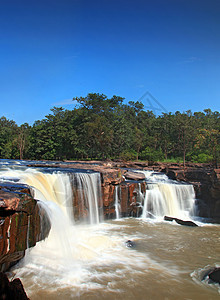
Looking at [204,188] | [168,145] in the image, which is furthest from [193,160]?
[204,188]

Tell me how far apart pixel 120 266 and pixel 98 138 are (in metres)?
26.6

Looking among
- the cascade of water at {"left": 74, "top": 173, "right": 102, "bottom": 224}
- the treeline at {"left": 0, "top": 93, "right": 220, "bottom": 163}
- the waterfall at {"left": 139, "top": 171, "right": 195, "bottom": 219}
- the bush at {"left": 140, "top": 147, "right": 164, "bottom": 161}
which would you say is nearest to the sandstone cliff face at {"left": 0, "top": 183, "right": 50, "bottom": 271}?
the cascade of water at {"left": 74, "top": 173, "right": 102, "bottom": 224}

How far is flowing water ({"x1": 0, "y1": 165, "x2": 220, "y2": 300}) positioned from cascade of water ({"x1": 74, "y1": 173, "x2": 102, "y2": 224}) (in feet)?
1.73

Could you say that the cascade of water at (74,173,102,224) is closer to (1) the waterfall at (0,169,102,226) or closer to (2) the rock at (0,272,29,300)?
(1) the waterfall at (0,169,102,226)

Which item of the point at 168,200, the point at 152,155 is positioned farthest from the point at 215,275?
the point at 152,155

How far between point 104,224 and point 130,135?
1105 inches

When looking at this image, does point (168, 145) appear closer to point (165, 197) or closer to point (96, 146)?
point (96, 146)

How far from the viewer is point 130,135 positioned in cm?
3869

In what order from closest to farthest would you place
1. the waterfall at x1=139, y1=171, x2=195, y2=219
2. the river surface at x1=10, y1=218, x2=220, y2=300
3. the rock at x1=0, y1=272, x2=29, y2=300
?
the rock at x1=0, y1=272, x2=29, y2=300 → the river surface at x1=10, y1=218, x2=220, y2=300 → the waterfall at x1=139, y1=171, x2=195, y2=219

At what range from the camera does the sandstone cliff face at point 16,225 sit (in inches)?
200

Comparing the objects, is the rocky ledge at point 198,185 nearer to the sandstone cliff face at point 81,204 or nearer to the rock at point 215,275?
the sandstone cliff face at point 81,204

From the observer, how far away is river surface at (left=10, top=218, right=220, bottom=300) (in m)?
5.47

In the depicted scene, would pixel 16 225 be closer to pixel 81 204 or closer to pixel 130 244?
pixel 130 244

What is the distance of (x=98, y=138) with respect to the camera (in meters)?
32.9
